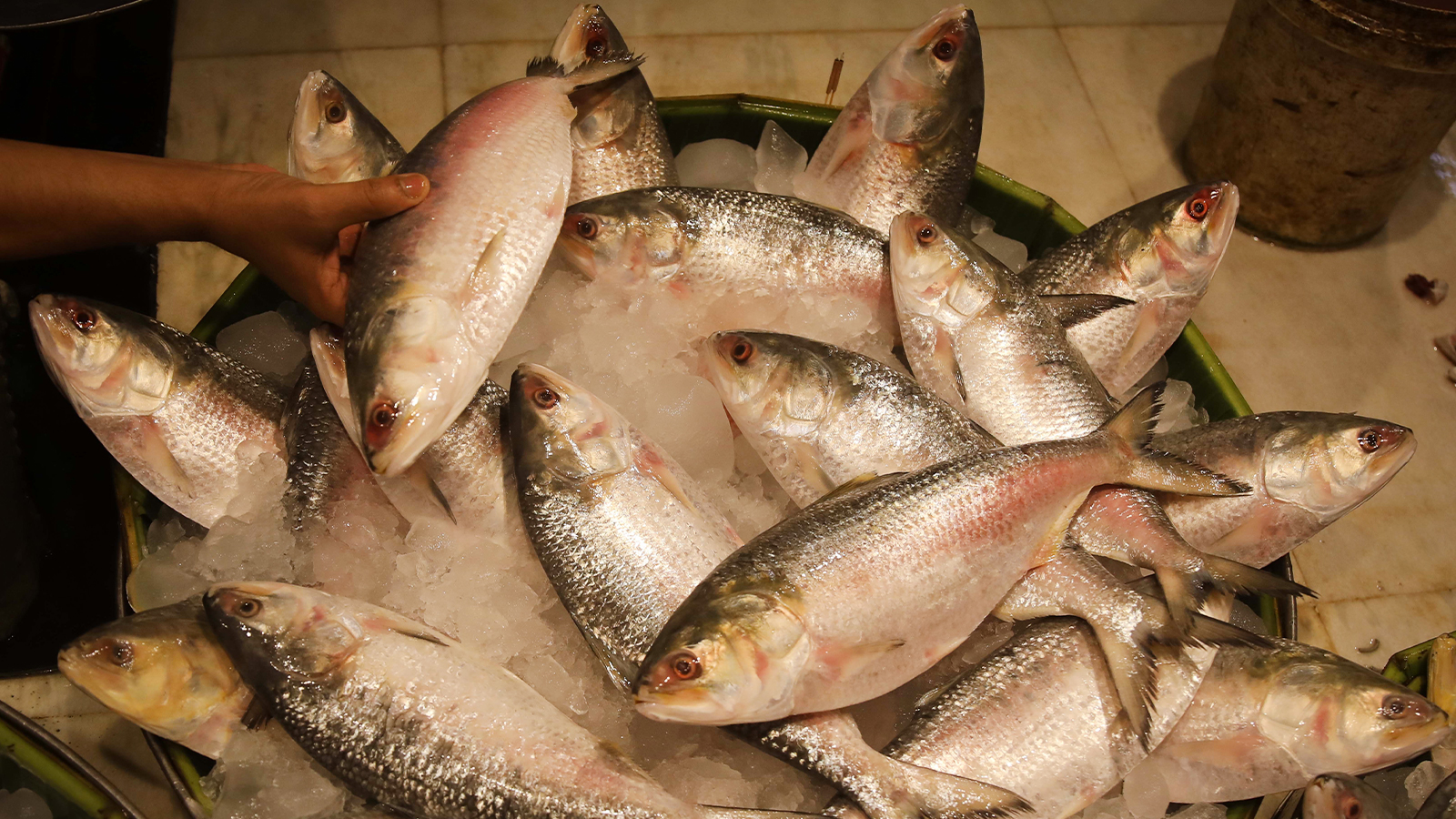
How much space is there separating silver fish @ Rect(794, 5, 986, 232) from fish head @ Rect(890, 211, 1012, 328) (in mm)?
255

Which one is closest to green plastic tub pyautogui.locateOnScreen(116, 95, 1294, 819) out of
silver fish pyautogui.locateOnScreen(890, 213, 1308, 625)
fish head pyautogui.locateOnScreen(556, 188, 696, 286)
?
silver fish pyautogui.locateOnScreen(890, 213, 1308, 625)

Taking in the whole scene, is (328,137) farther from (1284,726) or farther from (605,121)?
(1284,726)

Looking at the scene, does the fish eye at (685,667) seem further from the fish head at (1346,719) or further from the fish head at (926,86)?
the fish head at (926,86)

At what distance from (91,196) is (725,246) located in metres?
1.07

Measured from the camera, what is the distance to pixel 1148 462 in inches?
57.8

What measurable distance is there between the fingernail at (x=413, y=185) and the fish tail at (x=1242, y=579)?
136 cm

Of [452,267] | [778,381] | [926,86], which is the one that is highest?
[926,86]

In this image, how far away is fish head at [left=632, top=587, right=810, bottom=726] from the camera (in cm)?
113

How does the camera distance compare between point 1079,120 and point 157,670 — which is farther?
point 1079,120

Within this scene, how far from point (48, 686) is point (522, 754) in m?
1.34

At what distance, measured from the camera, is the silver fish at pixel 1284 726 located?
52.5 inches

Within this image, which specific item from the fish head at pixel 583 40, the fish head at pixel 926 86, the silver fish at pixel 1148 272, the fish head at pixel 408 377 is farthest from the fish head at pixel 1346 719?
the fish head at pixel 583 40

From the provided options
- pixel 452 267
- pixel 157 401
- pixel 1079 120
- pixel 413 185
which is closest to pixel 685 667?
pixel 452 267

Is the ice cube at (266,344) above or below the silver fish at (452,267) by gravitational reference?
below
